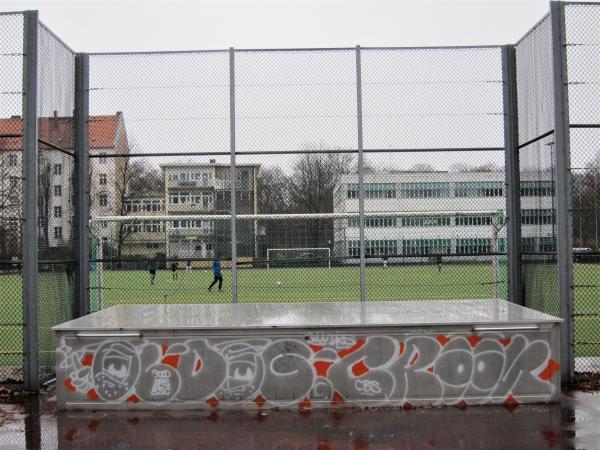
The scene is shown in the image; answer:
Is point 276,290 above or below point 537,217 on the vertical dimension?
below

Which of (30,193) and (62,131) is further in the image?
(62,131)

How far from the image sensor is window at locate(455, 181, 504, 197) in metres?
9.75

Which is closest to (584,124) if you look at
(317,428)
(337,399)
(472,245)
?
(472,245)

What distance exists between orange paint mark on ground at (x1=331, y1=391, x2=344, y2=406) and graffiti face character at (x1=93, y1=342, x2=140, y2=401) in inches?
82.4

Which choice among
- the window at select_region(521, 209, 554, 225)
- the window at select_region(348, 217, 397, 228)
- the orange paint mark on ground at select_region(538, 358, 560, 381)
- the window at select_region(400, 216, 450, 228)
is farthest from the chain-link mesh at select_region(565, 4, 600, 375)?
the window at select_region(348, 217, 397, 228)

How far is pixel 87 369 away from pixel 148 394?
2.30 feet

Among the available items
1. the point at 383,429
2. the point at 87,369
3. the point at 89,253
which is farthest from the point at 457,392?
the point at 89,253

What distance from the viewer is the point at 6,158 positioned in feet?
27.3

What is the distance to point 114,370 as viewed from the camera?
270 inches

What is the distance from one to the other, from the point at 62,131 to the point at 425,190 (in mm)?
5382

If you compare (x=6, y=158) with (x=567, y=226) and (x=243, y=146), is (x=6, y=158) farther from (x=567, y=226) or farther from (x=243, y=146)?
(x=567, y=226)

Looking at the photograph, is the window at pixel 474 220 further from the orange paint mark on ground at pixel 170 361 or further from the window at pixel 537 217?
the orange paint mark on ground at pixel 170 361

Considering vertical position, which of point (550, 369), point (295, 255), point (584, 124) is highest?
point (584, 124)

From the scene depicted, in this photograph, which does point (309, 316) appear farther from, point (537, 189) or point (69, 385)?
point (537, 189)
